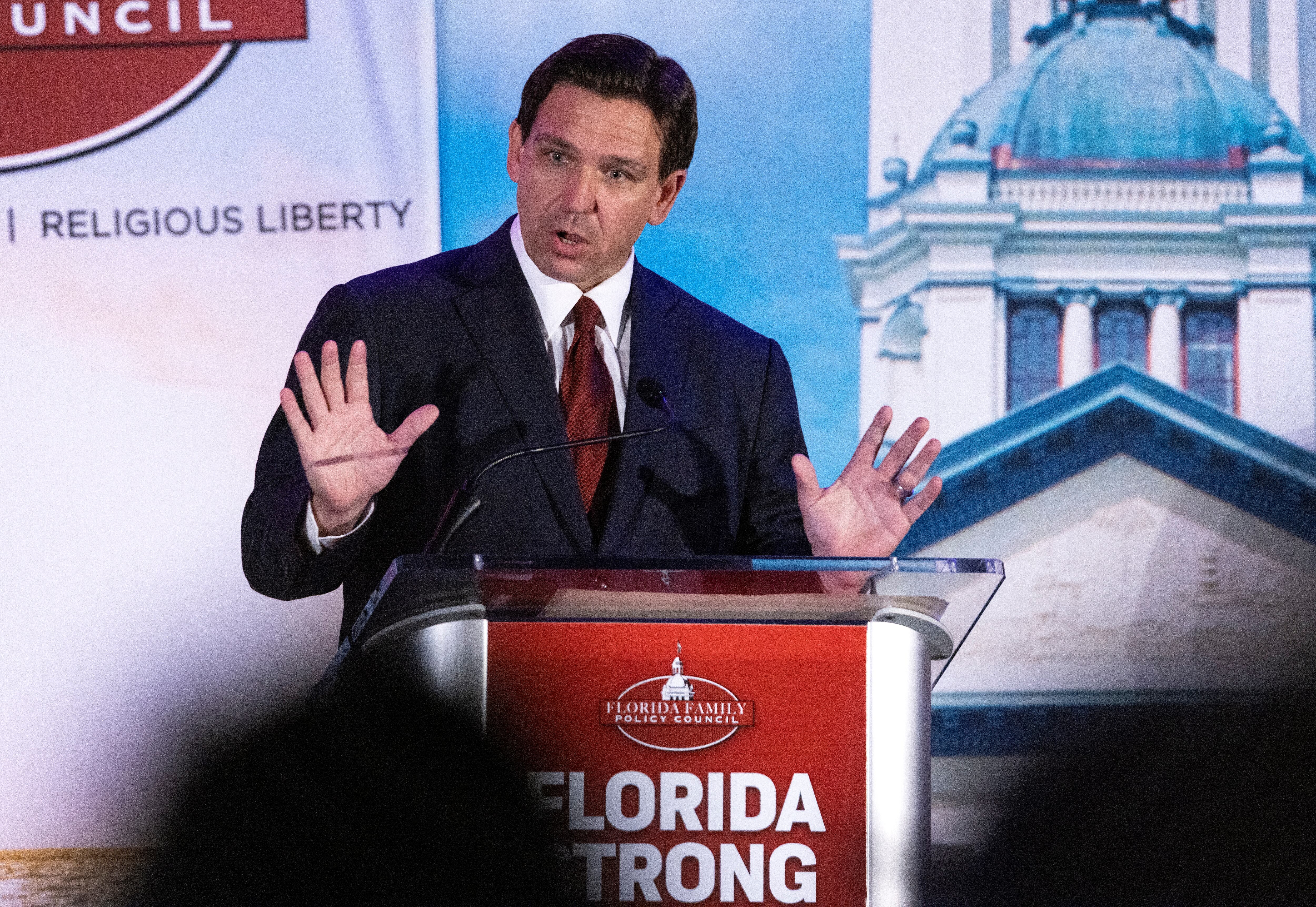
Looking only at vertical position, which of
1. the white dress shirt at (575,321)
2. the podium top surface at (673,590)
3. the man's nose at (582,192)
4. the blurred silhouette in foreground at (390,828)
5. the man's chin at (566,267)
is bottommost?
the blurred silhouette in foreground at (390,828)

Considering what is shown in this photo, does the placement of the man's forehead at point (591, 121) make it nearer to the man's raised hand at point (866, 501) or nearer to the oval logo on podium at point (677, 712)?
the man's raised hand at point (866, 501)

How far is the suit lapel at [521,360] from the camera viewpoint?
1.80 meters

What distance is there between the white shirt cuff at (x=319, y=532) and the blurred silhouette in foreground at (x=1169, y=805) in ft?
7.60

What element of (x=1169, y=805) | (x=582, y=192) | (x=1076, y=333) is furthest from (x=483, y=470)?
(x=1169, y=805)

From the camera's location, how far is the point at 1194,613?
3709 millimetres

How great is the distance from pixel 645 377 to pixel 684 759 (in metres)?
0.66

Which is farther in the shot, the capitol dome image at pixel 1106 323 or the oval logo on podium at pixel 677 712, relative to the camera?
the capitol dome image at pixel 1106 323

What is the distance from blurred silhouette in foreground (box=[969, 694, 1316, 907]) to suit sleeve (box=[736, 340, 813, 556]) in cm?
172

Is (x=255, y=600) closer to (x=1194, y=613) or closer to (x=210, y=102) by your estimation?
(x=210, y=102)

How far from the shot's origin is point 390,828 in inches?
50.4

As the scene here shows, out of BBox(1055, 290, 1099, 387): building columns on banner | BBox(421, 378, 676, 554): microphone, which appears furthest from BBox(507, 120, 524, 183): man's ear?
A: BBox(1055, 290, 1099, 387): building columns on banner

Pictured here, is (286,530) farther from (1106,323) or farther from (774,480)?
(1106,323)

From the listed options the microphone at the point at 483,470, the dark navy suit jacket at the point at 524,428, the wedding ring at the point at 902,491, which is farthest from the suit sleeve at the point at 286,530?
the wedding ring at the point at 902,491

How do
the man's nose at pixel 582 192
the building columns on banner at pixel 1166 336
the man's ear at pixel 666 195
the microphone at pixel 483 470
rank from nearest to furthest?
the microphone at pixel 483 470 → the man's nose at pixel 582 192 → the man's ear at pixel 666 195 → the building columns on banner at pixel 1166 336
